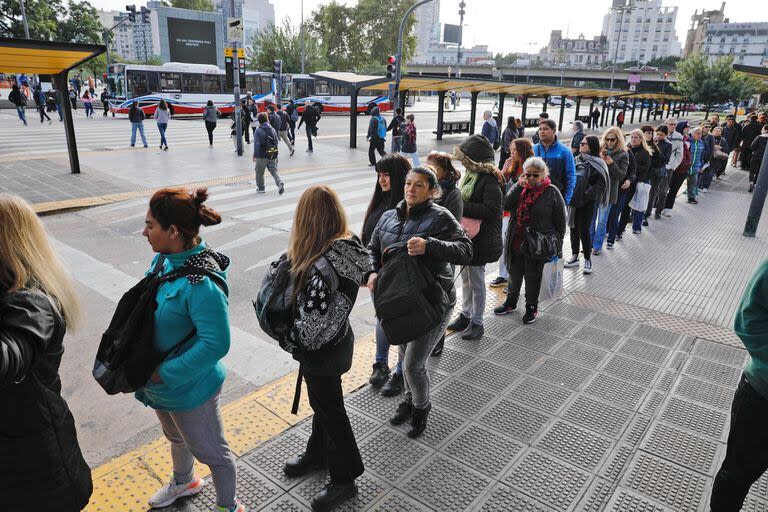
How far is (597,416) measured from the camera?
3.82 metres

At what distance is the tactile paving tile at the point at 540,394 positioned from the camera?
3945 millimetres

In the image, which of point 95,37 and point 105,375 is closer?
point 105,375

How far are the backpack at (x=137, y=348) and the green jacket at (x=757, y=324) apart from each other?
7.68ft

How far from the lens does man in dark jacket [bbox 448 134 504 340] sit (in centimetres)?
465

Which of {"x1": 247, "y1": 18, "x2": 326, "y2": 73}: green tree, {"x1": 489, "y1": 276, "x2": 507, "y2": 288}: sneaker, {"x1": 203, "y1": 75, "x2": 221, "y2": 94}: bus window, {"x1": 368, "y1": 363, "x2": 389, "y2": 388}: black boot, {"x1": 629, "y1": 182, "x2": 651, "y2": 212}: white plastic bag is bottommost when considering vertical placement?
{"x1": 489, "y1": 276, "x2": 507, "y2": 288}: sneaker

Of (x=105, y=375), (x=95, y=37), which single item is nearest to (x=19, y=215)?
(x=105, y=375)

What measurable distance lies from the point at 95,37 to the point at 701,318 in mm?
53953

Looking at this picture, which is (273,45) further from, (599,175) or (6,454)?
(6,454)

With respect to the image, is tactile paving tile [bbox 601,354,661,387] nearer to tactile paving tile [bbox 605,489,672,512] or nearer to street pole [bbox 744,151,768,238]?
tactile paving tile [bbox 605,489,672,512]

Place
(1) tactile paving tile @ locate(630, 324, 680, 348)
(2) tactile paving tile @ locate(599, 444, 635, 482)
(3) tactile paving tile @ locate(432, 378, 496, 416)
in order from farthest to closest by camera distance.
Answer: (1) tactile paving tile @ locate(630, 324, 680, 348)
(3) tactile paving tile @ locate(432, 378, 496, 416)
(2) tactile paving tile @ locate(599, 444, 635, 482)

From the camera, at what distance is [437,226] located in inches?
127

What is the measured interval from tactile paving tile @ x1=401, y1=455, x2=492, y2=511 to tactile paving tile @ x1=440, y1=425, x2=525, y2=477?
0.27 ft

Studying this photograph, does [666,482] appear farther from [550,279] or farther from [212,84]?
[212,84]

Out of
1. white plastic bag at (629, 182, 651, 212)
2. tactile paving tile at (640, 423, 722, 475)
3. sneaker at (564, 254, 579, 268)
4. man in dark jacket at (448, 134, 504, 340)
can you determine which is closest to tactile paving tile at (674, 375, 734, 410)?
tactile paving tile at (640, 423, 722, 475)
